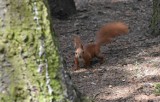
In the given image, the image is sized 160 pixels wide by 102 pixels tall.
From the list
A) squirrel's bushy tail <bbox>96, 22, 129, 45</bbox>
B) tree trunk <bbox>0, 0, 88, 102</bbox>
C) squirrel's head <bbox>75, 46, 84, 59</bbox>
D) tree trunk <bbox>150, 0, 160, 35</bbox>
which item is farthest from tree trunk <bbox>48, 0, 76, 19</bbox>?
tree trunk <bbox>0, 0, 88, 102</bbox>

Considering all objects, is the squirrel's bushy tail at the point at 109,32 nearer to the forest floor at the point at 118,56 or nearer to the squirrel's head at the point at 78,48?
the forest floor at the point at 118,56

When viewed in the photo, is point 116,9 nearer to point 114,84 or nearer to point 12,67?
point 114,84

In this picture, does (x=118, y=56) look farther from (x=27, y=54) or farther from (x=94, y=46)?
(x=27, y=54)

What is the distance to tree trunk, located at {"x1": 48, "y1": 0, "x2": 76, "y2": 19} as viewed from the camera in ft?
31.2

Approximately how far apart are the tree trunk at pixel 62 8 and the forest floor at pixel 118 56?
18cm

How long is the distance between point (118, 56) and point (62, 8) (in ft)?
11.3

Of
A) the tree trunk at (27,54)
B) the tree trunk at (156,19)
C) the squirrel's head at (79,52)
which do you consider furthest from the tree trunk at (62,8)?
the tree trunk at (27,54)

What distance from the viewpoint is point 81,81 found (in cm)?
555

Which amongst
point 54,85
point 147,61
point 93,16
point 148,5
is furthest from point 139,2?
point 54,85

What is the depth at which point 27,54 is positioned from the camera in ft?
8.45

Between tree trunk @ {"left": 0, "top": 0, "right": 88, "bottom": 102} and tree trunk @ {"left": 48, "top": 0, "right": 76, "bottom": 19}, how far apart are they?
690cm

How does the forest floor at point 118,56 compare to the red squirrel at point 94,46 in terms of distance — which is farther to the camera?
the red squirrel at point 94,46

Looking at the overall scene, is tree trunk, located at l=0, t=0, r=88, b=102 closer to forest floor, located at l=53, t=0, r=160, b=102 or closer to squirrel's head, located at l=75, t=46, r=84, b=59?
forest floor, located at l=53, t=0, r=160, b=102

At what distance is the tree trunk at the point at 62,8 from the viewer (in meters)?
9.52
